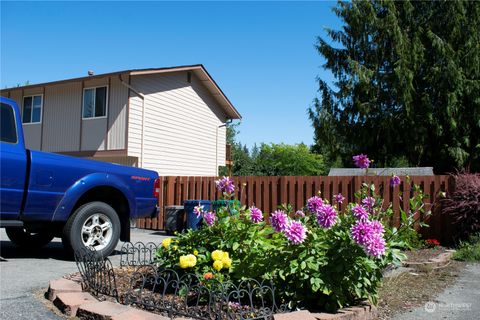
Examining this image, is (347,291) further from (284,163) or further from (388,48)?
(284,163)

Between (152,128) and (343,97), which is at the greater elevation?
(343,97)

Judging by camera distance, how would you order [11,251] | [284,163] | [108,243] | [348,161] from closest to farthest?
[108,243] < [11,251] < [348,161] < [284,163]

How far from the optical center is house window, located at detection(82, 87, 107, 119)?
61.3 ft

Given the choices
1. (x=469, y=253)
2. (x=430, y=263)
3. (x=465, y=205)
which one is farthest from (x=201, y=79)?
(x=430, y=263)

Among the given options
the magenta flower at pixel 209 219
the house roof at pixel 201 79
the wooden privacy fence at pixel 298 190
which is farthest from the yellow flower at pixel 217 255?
the house roof at pixel 201 79

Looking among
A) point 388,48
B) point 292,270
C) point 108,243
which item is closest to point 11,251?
point 108,243

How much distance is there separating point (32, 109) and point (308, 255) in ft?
66.9

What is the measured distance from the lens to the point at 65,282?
177 inches

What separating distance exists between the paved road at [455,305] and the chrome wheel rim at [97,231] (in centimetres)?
439

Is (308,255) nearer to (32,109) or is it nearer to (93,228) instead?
(93,228)

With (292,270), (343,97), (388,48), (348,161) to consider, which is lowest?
(292,270)

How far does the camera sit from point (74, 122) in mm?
19484

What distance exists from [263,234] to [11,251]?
5.08m

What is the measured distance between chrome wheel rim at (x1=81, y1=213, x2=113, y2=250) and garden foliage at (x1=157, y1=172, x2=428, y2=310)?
8.60ft
